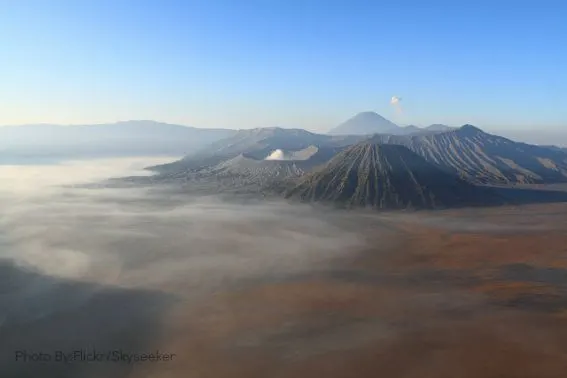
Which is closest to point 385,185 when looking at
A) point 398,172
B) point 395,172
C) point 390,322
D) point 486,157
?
point 395,172

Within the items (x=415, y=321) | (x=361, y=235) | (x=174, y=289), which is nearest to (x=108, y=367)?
(x=174, y=289)

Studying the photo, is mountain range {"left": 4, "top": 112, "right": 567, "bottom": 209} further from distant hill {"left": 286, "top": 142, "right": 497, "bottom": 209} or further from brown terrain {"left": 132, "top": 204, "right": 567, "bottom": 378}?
brown terrain {"left": 132, "top": 204, "right": 567, "bottom": 378}

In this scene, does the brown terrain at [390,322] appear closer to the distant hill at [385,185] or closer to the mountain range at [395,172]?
the distant hill at [385,185]

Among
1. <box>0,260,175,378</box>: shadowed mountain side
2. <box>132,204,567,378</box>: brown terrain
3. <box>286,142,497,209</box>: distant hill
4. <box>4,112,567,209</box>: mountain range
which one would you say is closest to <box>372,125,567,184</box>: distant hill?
<box>4,112,567,209</box>: mountain range

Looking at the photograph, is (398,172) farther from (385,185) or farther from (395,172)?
(385,185)

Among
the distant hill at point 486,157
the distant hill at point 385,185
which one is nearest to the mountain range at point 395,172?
the distant hill at point 486,157
